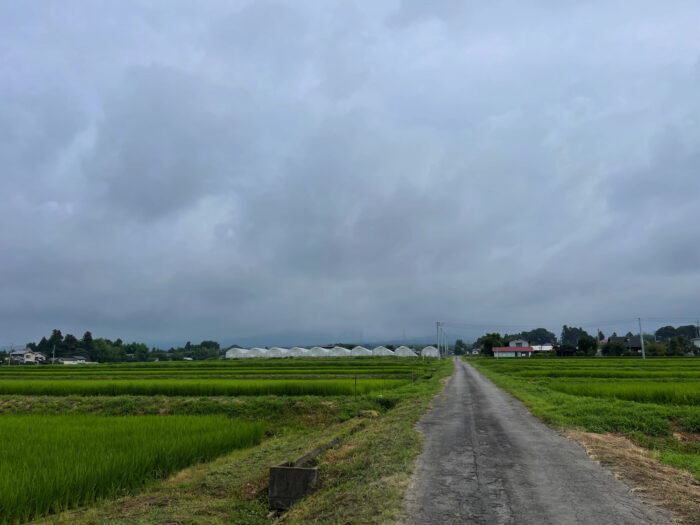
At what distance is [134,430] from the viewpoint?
13.9m

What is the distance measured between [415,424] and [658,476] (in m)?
7.53

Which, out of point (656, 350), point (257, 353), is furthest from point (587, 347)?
point (257, 353)

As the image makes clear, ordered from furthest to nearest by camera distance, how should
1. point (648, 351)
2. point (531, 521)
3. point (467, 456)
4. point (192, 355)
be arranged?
point (192, 355) → point (648, 351) → point (467, 456) → point (531, 521)

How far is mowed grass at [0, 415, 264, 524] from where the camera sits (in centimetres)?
814

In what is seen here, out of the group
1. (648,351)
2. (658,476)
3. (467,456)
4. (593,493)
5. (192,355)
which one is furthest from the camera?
(192,355)

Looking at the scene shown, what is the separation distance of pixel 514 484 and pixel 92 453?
10007mm

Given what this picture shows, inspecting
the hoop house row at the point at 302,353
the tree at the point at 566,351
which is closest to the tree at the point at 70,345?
the hoop house row at the point at 302,353

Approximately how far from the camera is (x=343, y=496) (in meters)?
7.28

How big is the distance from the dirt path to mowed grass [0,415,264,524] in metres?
6.63

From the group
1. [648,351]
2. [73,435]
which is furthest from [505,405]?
[648,351]

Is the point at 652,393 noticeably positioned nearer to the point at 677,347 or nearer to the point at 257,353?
the point at 677,347

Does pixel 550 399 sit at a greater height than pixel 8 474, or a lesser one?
lesser

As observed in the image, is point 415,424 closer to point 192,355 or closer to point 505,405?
point 505,405

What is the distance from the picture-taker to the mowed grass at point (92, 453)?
8141 millimetres
